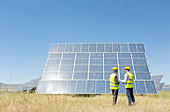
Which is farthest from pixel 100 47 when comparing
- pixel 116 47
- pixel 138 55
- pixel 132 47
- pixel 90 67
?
pixel 138 55

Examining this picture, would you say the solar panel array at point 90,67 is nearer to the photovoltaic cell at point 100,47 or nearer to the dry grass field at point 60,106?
the photovoltaic cell at point 100,47

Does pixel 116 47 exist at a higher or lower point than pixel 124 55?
higher

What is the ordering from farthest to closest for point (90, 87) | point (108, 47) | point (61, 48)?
point (61, 48) < point (108, 47) < point (90, 87)

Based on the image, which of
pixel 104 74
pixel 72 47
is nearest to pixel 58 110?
pixel 104 74

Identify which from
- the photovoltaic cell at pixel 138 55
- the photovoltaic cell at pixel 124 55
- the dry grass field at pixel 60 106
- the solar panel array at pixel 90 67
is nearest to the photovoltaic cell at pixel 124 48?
the solar panel array at pixel 90 67

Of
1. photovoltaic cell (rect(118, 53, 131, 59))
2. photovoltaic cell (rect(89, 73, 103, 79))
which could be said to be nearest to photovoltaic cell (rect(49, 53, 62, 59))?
photovoltaic cell (rect(89, 73, 103, 79))

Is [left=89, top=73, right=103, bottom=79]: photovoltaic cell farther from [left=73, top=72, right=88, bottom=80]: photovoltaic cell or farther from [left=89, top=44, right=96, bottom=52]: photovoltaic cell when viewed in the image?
[left=89, top=44, right=96, bottom=52]: photovoltaic cell

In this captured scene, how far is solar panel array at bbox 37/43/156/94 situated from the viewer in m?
12.6

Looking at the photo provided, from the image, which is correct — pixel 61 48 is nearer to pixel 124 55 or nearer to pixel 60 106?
pixel 124 55

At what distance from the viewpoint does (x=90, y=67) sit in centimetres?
1430

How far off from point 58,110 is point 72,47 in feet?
41.0

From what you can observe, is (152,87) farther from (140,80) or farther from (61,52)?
(61,52)

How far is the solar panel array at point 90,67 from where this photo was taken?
12641 millimetres

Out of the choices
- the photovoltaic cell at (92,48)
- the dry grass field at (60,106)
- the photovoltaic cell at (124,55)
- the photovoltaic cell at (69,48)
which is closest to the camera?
the dry grass field at (60,106)
